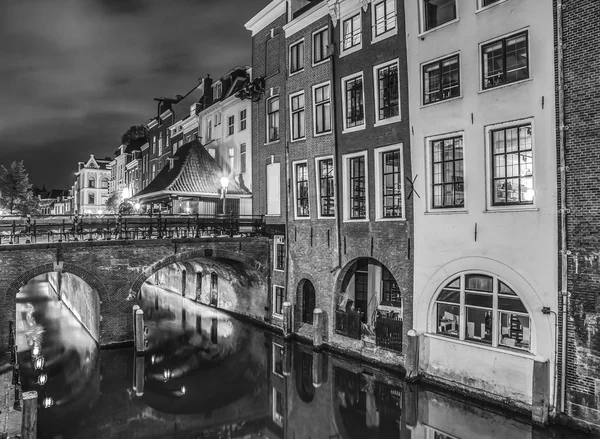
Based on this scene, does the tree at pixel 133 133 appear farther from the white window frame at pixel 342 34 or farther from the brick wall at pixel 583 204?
the brick wall at pixel 583 204

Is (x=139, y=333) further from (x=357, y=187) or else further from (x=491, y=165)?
(x=491, y=165)

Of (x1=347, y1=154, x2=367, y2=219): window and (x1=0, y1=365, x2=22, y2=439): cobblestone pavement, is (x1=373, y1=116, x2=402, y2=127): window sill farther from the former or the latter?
(x1=0, y1=365, x2=22, y2=439): cobblestone pavement

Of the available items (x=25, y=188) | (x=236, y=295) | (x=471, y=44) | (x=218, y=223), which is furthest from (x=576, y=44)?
(x=25, y=188)

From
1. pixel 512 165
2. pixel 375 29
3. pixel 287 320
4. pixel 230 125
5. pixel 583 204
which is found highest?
pixel 375 29

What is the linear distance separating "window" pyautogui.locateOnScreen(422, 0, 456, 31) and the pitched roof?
12.5 m

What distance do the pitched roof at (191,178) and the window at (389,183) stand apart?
9.74 metres

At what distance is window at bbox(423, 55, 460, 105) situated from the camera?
14.1m

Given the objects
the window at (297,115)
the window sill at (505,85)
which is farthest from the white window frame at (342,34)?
the window sill at (505,85)

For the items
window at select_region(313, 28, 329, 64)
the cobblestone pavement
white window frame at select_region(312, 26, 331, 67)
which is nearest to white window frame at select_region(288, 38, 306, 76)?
white window frame at select_region(312, 26, 331, 67)

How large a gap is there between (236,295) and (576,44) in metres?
19.7

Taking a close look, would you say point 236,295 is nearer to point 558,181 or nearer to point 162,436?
point 162,436

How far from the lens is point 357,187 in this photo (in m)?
17.7

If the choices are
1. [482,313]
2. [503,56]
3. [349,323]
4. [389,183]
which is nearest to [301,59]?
[389,183]

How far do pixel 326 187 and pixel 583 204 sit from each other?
10.0 metres
